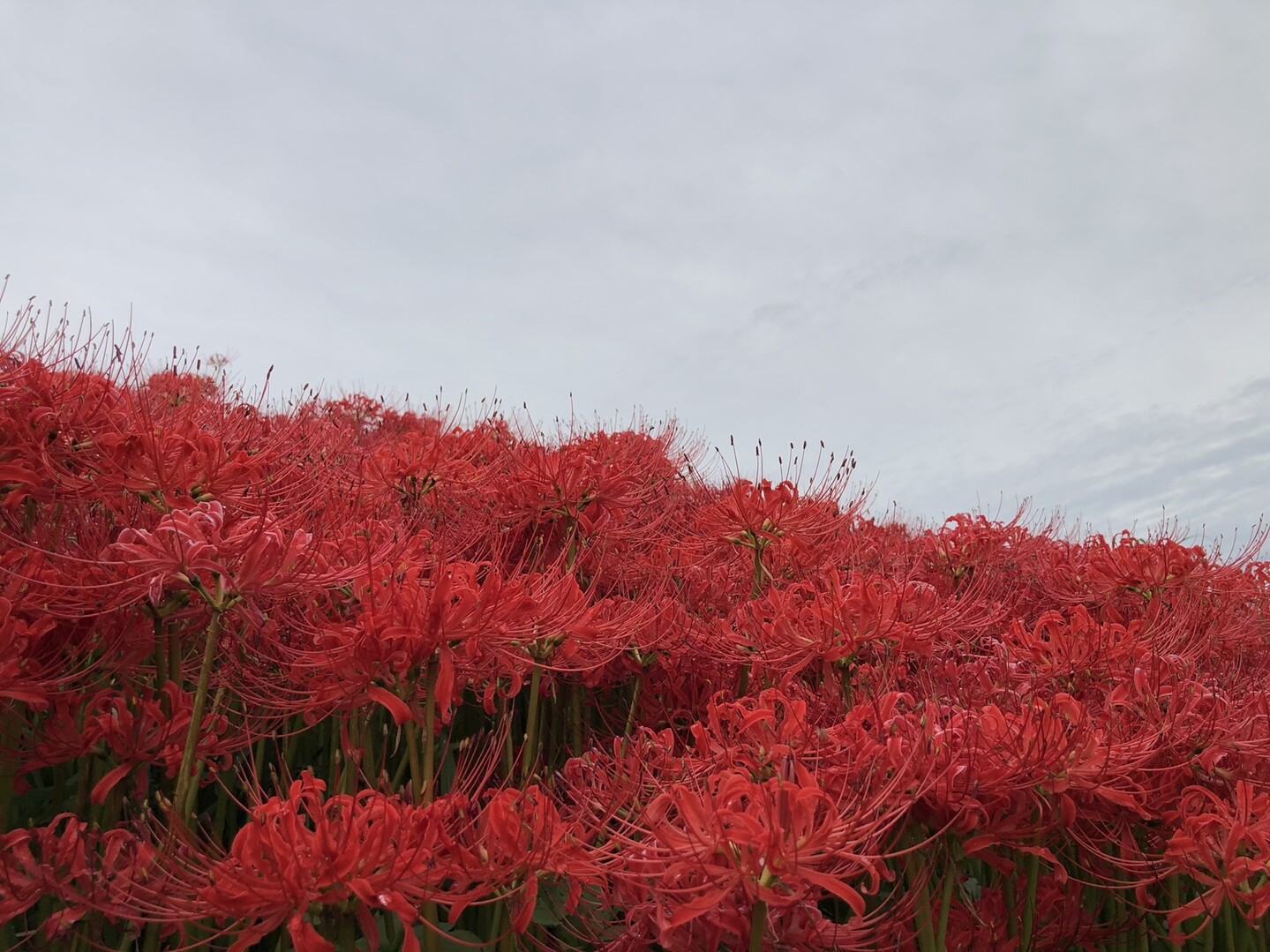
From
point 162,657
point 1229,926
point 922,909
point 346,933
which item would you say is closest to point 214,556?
point 162,657

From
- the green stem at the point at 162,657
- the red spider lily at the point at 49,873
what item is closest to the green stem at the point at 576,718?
the green stem at the point at 162,657

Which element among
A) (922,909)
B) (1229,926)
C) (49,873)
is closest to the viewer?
(49,873)

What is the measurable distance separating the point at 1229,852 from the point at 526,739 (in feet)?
6.21

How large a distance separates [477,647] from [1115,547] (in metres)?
4.10

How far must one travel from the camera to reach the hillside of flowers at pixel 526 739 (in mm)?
1996

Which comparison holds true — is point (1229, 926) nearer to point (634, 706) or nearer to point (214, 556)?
point (634, 706)

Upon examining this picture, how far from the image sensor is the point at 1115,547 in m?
5.17

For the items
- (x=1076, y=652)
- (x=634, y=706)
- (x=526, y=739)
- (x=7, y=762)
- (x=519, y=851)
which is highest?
(x=1076, y=652)

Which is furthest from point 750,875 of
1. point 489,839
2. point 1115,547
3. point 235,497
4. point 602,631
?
point 1115,547

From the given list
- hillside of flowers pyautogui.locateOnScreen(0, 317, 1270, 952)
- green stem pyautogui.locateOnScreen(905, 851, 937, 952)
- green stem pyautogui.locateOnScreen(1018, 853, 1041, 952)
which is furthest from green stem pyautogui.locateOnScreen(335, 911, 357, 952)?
green stem pyautogui.locateOnScreen(1018, 853, 1041, 952)

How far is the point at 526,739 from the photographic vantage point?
9.17 ft

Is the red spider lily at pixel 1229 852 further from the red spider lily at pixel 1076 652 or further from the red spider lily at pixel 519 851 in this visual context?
the red spider lily at pixel 519 851

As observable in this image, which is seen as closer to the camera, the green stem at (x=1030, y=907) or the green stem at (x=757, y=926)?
the green stem at (x=757, y=926)

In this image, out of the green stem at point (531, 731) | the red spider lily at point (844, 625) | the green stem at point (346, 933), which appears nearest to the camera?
the green stem at point (346, 933)
